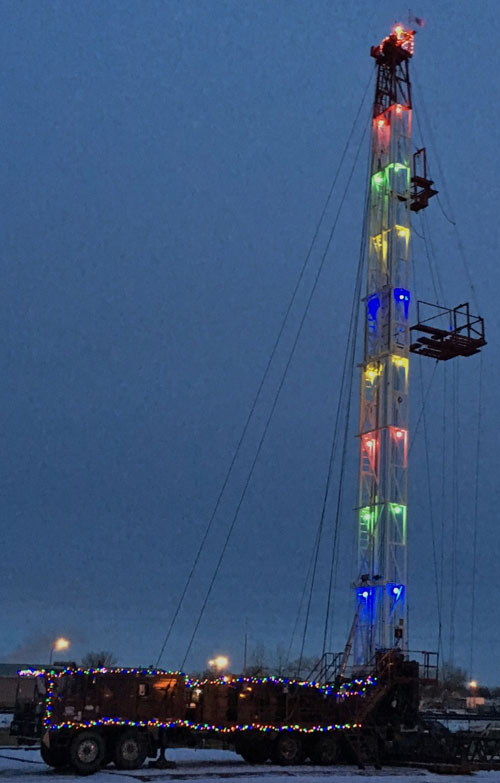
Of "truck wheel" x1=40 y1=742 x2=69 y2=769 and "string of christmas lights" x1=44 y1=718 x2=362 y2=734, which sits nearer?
"truck wheel" x1=40 y1=742 x2=69 y2=769

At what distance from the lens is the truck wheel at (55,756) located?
22766mm

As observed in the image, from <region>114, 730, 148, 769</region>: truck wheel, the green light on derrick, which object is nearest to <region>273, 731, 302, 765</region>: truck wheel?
<region>114, 730, 148, 769</region>: truck wheel

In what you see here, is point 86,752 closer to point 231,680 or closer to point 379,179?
point 231,680

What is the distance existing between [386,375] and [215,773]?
16.1 m

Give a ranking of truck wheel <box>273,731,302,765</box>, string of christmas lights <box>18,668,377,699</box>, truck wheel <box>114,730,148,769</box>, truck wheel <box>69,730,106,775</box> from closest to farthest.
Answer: truck wheel <box>69,730,106,775</box> → truck wheel <box>114,730,148,769</box> → string of christmas lights <box>18,668,377,699</box> → truck wheel <box>273,731,302,765</box>

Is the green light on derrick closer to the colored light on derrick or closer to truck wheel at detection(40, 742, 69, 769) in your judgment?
the colored light on derrick

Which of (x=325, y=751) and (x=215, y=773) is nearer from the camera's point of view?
(x=215, y=773)

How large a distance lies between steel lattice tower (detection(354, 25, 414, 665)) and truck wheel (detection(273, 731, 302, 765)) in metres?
5.56

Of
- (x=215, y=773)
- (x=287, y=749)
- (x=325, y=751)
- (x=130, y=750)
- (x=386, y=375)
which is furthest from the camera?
(x=386, y=375)

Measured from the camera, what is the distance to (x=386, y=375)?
34094 millimetres

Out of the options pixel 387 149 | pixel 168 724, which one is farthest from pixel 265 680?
pixel 387 149

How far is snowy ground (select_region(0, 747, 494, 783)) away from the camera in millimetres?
20781

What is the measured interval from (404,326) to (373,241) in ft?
12.5

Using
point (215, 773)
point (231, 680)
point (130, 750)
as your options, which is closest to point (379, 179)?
point (231, 680)
